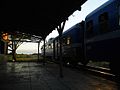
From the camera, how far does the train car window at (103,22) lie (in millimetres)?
14920

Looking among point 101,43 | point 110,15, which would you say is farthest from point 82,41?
point 110,15

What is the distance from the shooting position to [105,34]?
1485 cm

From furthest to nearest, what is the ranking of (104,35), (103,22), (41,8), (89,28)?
(89,28) < (103,22) < (104,35) < (41,8)

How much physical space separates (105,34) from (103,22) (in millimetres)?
838

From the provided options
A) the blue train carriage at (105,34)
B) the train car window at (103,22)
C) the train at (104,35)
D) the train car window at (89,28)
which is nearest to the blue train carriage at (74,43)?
the train at (104,35)

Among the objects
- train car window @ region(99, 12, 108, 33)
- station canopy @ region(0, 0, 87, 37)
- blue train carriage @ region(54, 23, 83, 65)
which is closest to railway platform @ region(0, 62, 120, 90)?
train car window @ region(99, 12, 108, 33)

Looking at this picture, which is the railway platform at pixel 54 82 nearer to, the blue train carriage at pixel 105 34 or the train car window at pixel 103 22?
the blue train carriage at pixel 105 34

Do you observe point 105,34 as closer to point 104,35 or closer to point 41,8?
point 104,35

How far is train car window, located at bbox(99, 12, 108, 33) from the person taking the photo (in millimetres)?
14920

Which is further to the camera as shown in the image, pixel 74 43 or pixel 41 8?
pixel 74 43

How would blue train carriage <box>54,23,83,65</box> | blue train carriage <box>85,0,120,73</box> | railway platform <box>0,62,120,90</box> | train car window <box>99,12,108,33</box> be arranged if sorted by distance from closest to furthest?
1. railway platform <box>0,62,120,90</box>
2. blue train carriage <box>85,0,120,73</box>
3. train car window <box>99,12,108,33</box>
4. blue train carriage <box>54,23,83,65</box>

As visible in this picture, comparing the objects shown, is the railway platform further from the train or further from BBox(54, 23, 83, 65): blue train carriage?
BBox(54, 23, 83, 65): blue train carriage

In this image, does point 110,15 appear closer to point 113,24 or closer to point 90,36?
point 113,24

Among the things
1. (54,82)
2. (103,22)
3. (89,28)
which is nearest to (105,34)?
(103,22)
